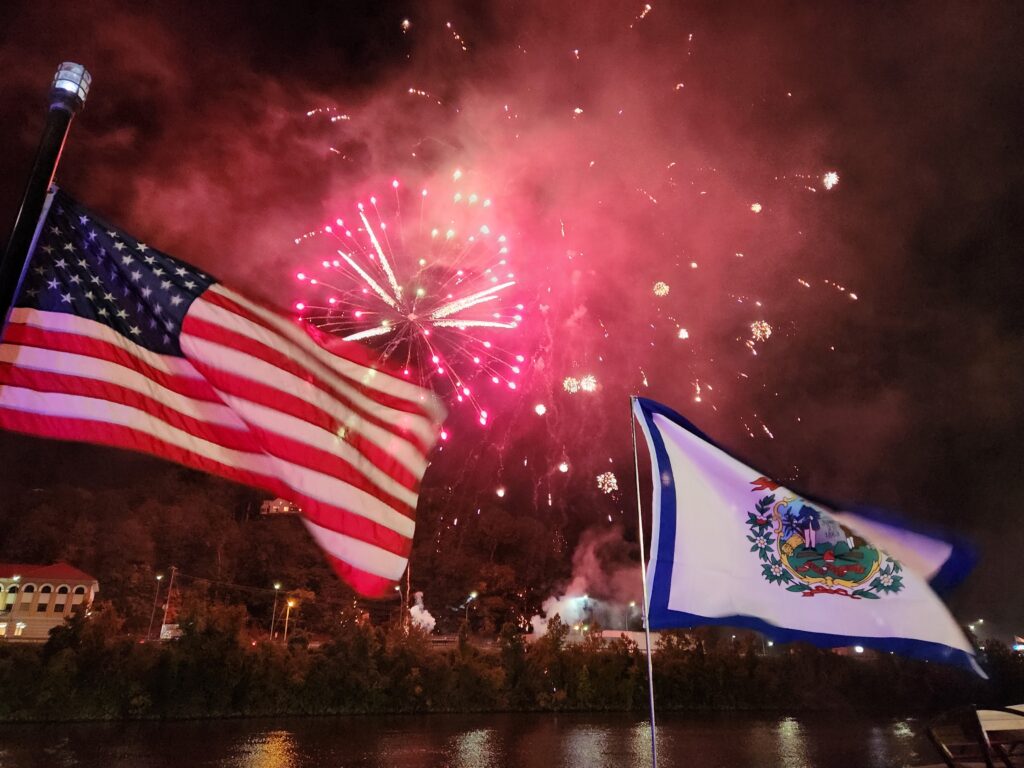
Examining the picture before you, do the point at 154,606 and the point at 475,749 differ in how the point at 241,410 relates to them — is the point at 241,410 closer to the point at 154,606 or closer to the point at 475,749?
the point at 475,749

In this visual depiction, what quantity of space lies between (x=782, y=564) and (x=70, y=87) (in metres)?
6.47

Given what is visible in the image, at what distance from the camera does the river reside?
21.7 m

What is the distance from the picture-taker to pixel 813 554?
590 cm

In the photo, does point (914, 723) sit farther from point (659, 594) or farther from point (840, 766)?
point (659, 594)

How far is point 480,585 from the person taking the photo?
5147 centimetres

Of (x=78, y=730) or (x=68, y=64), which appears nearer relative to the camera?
(x=68, y=64)

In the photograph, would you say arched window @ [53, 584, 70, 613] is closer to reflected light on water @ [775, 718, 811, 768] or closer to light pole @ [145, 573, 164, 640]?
light pole @ [145, 573, 164, 640]

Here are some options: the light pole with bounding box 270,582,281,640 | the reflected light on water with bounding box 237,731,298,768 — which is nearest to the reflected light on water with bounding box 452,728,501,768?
the reflected light on water with bounding box 237,731,298,768

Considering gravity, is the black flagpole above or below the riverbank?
above

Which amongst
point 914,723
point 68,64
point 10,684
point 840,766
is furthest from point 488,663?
point 68,64

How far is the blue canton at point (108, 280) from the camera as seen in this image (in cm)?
534

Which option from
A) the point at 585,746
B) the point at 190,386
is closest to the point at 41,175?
the point at 190,386

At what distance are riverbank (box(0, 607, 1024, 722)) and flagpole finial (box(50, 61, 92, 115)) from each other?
102 feet

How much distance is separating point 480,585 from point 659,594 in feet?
156
